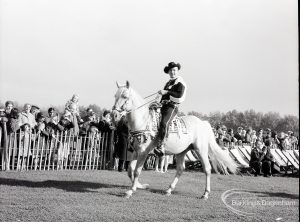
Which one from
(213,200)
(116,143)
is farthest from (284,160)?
(213,200)

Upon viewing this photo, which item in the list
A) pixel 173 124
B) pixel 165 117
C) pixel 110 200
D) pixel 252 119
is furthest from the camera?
pixel 252 119

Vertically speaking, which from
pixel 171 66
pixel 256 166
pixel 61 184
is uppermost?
pixel 171 66

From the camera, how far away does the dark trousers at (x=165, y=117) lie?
974cm

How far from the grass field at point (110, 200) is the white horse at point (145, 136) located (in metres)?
0.66

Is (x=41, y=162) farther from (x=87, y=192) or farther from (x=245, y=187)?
(x=245, y=187)

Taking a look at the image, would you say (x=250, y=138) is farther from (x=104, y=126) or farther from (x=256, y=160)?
(x=104, y=126)

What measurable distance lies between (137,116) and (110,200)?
2.12 metres

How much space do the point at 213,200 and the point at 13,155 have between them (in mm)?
6618

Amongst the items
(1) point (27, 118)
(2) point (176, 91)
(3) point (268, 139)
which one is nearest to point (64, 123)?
(1) point (27, 118)

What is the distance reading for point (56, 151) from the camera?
13.8 metres

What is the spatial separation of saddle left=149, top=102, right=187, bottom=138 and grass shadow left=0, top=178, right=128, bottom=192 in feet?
7.21

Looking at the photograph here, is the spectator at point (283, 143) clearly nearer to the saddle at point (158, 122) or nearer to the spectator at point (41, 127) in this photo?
the saddle at point (158, 122)

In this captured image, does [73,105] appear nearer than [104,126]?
Yes

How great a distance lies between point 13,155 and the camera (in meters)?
12.7
